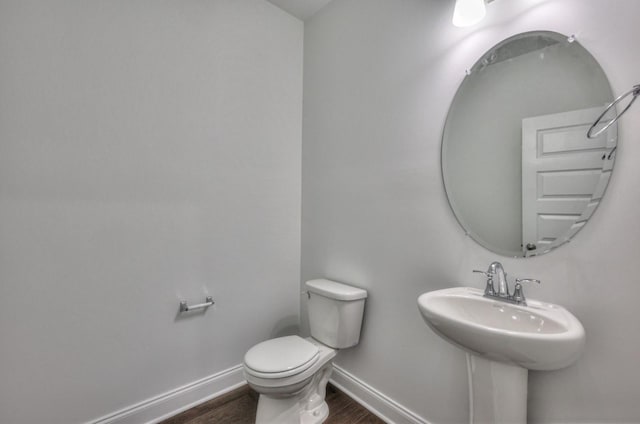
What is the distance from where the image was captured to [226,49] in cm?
188

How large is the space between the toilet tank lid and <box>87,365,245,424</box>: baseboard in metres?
0.77

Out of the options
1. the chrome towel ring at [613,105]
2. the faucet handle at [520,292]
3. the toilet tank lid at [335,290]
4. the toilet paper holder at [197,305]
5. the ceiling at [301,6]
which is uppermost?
the ceiling at [301,6]

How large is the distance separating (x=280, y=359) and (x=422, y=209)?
105 cm

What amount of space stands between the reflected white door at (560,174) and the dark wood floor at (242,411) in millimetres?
1299

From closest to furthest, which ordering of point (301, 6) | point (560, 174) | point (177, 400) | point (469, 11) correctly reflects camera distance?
point (560, 174) < point (469, 11) < point (177, 400) < point (301, 6)

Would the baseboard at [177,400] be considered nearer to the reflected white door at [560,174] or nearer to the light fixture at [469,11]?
the reflected white door at [560,174]

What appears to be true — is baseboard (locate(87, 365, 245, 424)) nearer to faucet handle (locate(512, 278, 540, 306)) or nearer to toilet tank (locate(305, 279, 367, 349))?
toilet tank (locate(305, 279, 367, 349))

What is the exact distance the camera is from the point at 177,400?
1699 millimetres

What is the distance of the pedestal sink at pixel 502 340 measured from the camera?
0.85 metres

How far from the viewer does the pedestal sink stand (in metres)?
0.85

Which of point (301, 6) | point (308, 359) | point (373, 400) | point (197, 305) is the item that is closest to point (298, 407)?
point (308, 359)

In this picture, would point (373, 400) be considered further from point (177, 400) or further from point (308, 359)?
point (177, 400)

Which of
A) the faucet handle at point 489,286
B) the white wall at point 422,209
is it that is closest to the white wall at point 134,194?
the white wall at point 422,209

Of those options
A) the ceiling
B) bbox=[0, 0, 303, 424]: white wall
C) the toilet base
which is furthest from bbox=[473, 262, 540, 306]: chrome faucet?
the ceiling
